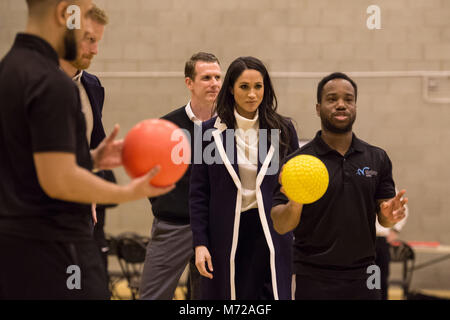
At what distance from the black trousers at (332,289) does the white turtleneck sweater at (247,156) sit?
51 cm

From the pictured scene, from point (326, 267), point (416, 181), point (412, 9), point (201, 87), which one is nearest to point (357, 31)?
point (412, 9)

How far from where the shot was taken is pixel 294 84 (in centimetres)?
770

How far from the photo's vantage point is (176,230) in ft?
12.7

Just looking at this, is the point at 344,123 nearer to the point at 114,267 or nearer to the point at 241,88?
the point at 241,88

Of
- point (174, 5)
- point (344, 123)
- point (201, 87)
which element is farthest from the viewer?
point (174, 5)

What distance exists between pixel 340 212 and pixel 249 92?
0.86 meters

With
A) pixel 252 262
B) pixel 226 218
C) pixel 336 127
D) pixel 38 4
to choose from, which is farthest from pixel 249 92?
pixel 38 4

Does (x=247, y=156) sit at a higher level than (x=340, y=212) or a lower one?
higher

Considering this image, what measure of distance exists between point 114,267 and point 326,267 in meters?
5.72

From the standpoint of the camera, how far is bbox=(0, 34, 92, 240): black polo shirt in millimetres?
1704

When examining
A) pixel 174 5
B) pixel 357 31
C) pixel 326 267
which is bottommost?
pixel 326 267
